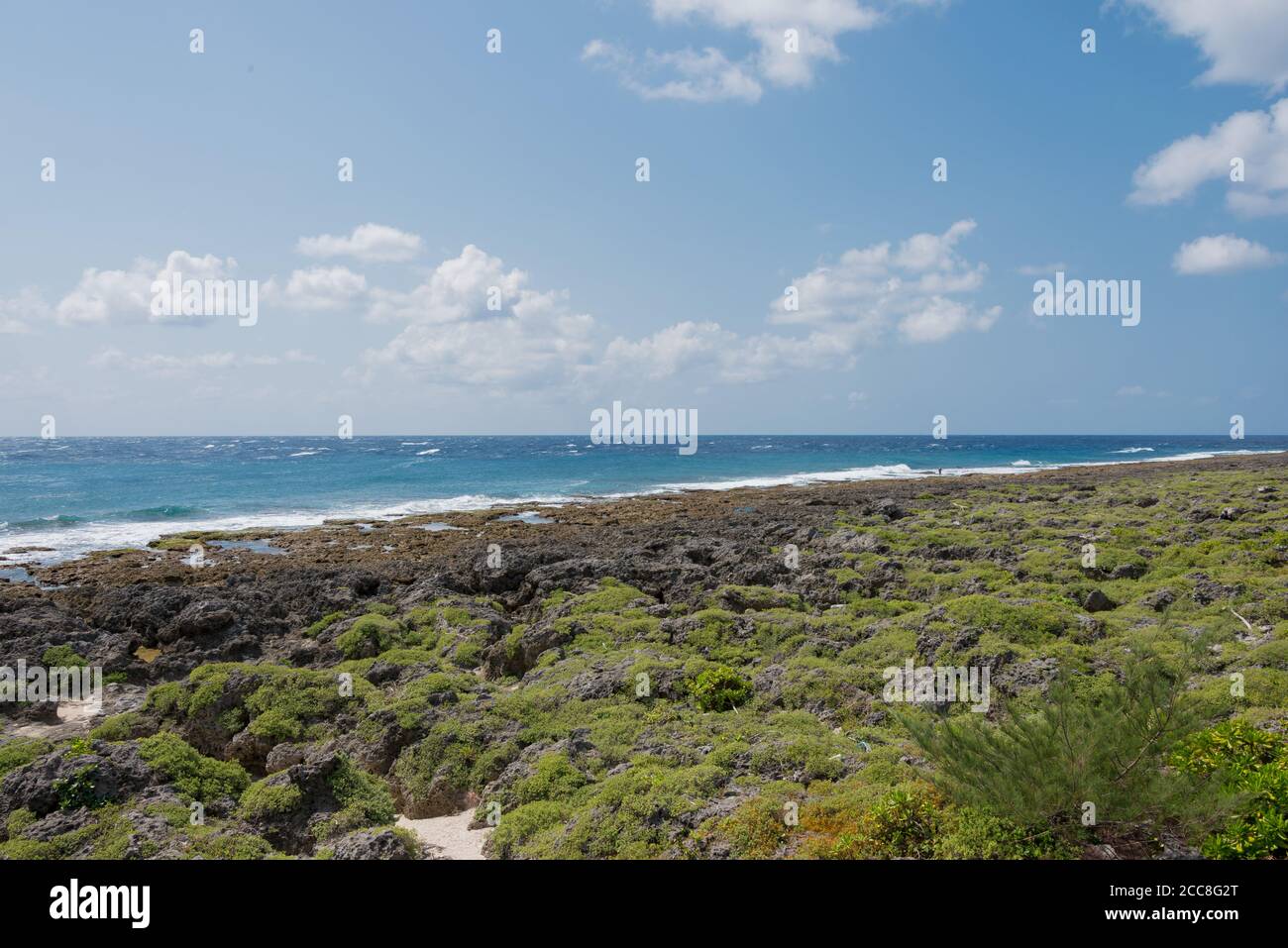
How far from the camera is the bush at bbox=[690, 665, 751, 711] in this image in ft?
40.5

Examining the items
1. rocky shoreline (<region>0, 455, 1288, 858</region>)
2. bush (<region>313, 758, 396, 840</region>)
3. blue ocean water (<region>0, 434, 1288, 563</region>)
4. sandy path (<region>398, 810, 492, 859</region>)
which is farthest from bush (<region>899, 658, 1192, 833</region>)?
blue ocean water (<region>0, 434, 1288, 563</region>)

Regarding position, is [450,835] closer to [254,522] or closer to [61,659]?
[61,659]

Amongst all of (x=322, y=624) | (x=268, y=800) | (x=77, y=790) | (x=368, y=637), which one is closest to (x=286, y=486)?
(x=322, y=624)

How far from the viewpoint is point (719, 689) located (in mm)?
12594

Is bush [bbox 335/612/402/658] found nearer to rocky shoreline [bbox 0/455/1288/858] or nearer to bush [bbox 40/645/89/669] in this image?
rocky shoreline [bbox 0/455/1288/858]

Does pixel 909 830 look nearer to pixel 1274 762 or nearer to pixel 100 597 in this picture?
pixel 1274 762

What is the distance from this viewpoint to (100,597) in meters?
23.8

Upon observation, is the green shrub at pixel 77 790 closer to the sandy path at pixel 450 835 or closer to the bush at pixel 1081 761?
the sandy path at pixel 450 835

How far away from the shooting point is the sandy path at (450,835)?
917 centimetres

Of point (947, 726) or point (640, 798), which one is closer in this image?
point (947, 726)
